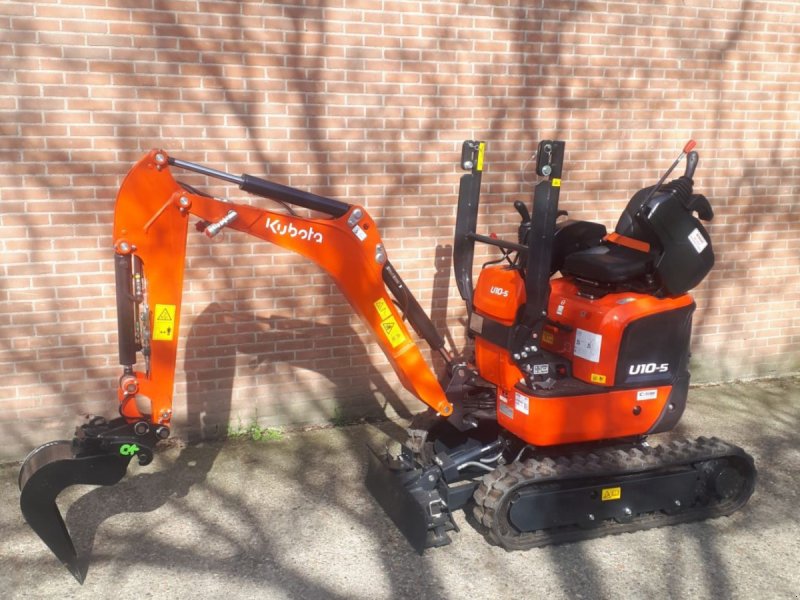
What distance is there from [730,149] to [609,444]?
10.3 ft

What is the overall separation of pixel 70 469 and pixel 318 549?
1294mm

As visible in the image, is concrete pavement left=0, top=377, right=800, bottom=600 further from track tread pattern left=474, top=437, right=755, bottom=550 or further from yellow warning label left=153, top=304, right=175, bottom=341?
yellow warning label left=153, top=304, right=175, bottom=341

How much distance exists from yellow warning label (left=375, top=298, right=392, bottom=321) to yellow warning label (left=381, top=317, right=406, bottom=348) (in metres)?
0.02

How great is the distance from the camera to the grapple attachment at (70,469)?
363 centimetres

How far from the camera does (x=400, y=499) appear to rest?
13.8 feet

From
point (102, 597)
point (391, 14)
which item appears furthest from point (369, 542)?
point (391, 14)

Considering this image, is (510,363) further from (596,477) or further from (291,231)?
(291,231)

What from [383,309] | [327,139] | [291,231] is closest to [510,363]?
[383,309]

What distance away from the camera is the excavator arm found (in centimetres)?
363

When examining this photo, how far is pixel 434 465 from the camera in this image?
4.35 m

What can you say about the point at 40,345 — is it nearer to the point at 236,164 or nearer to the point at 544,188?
the point at 236,164

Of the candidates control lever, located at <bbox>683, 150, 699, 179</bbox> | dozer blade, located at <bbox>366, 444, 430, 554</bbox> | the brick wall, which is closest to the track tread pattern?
dozer blade, located at <bbox>366, 444, 430, 554</bbox>

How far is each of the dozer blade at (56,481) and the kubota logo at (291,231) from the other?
1312mm

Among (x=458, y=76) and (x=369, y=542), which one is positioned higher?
(x=458, y=76)
